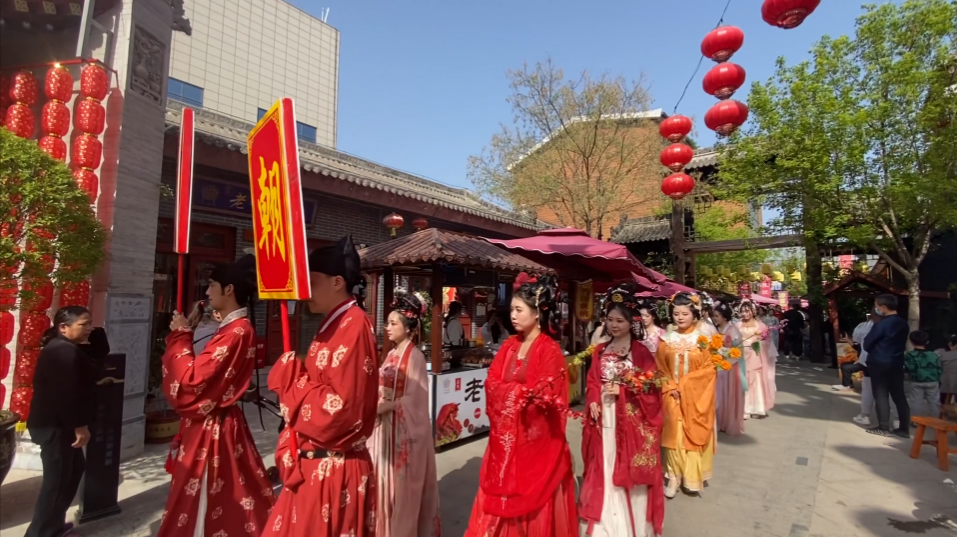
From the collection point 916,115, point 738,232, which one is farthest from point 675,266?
point 738,232

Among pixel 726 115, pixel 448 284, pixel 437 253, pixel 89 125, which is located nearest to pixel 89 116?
pixel 89 125

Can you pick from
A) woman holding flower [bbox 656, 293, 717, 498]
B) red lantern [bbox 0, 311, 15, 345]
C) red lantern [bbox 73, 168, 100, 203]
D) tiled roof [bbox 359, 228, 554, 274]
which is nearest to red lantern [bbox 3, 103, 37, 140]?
red lantern [bbox 73, 168, 100, 203]

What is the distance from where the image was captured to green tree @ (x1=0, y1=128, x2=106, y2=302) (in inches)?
131

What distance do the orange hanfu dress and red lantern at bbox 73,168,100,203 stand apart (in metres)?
5.63

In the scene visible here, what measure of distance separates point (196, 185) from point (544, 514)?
721 centimetres

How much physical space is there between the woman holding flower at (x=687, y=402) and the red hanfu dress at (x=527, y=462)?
199cm

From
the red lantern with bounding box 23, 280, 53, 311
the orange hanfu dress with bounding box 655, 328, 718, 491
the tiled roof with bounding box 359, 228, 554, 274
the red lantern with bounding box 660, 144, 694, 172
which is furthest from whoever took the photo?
the red lantern with bounding box 660, 144, 694, 172

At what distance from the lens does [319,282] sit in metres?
2.30

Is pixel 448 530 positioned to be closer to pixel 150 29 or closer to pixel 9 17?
pixel 150 29

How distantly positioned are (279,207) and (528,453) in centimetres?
190

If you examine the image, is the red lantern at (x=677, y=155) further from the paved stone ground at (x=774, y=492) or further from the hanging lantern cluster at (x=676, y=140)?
the paved stone ground at (x=774, y=492)

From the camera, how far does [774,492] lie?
4.88 meters

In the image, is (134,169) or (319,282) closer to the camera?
(319,282)

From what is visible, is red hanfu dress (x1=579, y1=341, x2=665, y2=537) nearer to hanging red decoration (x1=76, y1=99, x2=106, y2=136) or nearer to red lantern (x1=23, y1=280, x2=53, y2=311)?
red lantern (x1=23, y1=280, x2=53, y2=311)
